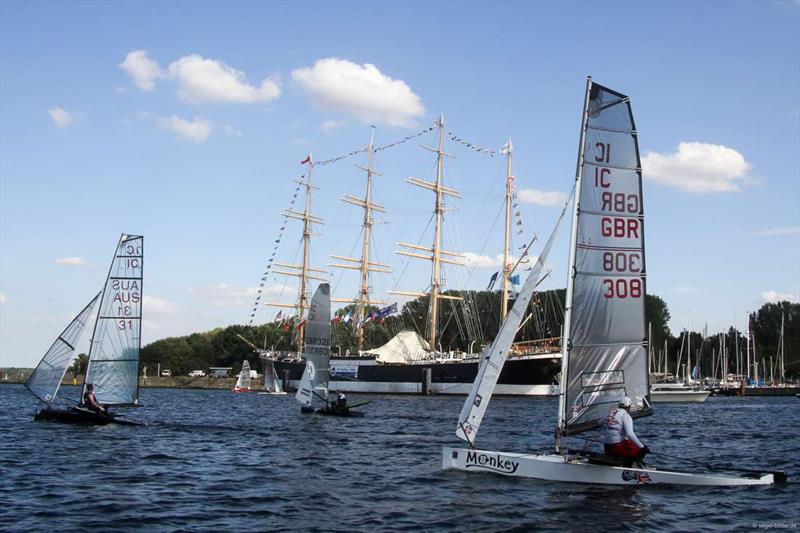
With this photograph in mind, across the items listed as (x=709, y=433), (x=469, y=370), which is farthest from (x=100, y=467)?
(x=469, y=370)

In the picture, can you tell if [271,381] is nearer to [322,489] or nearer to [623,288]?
[322,489]

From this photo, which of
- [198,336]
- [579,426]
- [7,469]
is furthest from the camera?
[198,336]

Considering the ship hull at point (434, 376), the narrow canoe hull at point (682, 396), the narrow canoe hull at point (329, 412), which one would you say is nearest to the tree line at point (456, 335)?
the ship hull at point (434, 376)

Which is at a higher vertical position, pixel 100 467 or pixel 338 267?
A: pixel 338 267

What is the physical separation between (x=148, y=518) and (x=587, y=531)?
911 cm

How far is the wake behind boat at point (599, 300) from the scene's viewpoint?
21188mm

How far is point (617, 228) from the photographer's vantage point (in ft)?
70.6

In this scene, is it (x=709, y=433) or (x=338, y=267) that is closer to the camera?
(x=709, y=433)

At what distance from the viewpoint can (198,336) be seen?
546 feet

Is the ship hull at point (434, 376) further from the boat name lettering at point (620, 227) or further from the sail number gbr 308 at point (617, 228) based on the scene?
the boat name lettering at point (620, 227)

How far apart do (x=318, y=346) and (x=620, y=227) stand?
25.6 meters

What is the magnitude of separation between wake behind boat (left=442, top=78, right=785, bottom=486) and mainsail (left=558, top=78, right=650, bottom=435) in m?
0.03

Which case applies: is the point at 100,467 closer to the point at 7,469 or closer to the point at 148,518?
the point at 7,469

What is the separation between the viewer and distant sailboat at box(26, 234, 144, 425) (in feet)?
118
